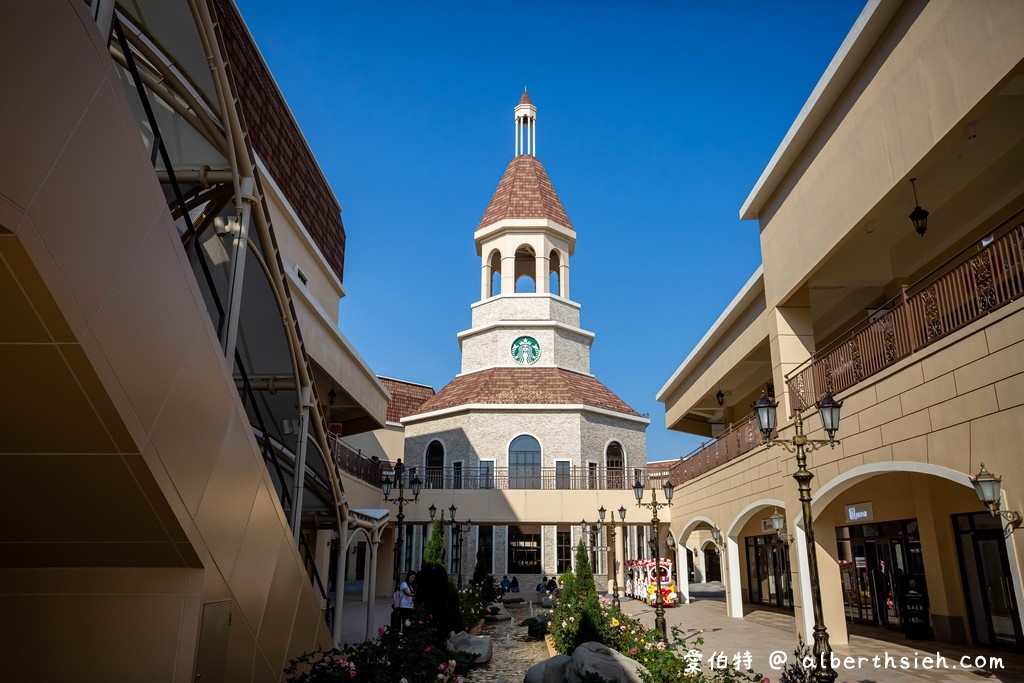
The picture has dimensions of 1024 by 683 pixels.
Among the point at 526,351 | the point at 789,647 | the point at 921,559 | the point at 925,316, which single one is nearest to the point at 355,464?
the point at 526,351

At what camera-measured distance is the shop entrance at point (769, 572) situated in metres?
23.7

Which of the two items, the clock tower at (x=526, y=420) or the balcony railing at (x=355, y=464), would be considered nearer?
the balcony railing at (x=355, y=464)

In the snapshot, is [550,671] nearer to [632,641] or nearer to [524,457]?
[632,641]

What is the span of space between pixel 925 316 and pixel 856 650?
7.15 metres

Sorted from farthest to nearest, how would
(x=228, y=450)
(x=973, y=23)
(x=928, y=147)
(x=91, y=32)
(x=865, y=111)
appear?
(x=865, y=111)
(x=928, y=147)
(x=973, y=23)
(x=228, y=450)
(x=91, y=32)

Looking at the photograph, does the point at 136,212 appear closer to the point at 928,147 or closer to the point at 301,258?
the point at 928,147

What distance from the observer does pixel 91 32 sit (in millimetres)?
3609

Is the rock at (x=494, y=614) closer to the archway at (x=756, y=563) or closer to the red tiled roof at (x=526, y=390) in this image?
the archway at (x=756, y=563)

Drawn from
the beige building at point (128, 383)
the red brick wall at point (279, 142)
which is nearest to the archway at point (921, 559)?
the beige building at point (128, 383)

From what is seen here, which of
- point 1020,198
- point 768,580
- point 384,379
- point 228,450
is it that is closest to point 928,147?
point 1020,198

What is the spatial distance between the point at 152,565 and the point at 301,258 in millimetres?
15653

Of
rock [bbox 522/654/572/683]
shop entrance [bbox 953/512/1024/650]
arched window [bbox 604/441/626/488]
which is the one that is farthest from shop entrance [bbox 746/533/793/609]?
rock [bbox 522/654/572/683]

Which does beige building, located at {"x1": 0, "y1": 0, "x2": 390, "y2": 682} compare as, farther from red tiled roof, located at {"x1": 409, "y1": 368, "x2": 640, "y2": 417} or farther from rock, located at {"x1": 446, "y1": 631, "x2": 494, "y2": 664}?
red tiled roof, located at {"x1": 409, "y1": 368, "x2": 640, "y2": 417}

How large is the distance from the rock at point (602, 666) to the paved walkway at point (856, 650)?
9.66 ft
